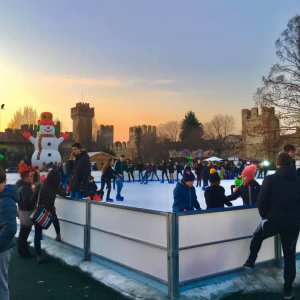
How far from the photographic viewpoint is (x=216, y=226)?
346 cm

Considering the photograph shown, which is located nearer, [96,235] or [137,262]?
[137,262]

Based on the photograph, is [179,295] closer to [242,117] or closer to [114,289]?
[114,289]

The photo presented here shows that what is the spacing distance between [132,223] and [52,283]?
3.63 ft

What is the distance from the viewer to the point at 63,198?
4.96 m

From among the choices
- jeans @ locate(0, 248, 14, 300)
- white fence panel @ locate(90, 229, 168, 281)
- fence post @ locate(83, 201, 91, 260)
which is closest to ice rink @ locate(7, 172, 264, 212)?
fence post @ locate(83, 201, 91, 260)

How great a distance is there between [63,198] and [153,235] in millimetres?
2121

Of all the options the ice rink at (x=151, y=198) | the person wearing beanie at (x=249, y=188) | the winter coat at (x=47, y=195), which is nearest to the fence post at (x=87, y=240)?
the winter coat at (x=47, y=195)

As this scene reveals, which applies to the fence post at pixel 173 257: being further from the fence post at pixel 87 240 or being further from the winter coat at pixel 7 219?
the fence post at pixel 87 240

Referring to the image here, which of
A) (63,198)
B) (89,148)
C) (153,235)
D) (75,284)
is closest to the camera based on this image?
(153,235)

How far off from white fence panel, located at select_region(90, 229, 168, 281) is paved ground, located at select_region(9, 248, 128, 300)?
355mm

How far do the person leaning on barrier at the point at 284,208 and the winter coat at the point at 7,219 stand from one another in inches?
87.5

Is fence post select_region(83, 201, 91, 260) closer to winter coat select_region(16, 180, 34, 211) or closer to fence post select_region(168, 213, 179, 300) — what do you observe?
winter coat select_region(16, 180, 34, 211)

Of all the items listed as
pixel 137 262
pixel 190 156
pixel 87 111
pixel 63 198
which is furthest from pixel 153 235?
pixel 87 111

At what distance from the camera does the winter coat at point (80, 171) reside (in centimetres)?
561
